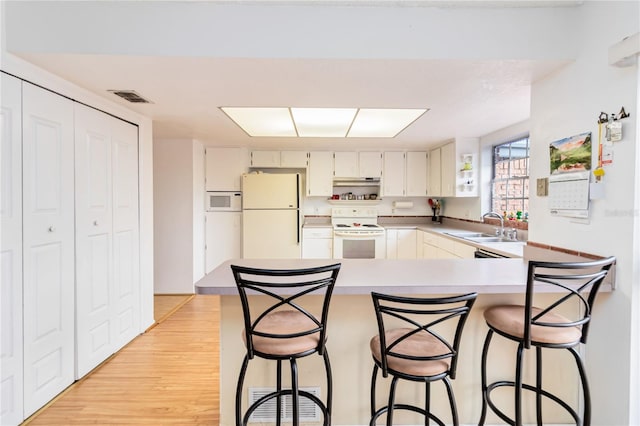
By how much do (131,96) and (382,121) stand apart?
2.28m

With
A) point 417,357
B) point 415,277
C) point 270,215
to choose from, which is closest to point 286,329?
point 417,357

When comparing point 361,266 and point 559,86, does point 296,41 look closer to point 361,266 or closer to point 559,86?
point 361,266

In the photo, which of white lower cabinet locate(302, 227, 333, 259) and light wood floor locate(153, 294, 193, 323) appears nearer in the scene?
light wood floor locate(153, 294, 193, 323)

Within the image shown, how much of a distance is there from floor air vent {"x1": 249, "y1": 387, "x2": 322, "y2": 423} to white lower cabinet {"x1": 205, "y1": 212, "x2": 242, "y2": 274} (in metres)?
3.09

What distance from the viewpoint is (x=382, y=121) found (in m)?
3.09

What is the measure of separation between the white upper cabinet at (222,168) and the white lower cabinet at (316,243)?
1.37m

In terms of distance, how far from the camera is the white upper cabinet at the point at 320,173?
480cm

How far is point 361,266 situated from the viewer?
1840mm

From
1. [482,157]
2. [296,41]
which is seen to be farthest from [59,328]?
[482,157]

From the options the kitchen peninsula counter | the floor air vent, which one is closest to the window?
the kitchen peninsula counter

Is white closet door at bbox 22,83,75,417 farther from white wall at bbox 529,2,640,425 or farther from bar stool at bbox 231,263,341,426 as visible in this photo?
white wall at bbox 529,2,640,425

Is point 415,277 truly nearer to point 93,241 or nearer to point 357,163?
point 93,241

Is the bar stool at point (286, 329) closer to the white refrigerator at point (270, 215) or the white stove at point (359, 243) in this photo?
the white refrigerator at point (270, 215)

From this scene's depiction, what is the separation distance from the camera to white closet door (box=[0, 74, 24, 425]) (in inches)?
64.7
